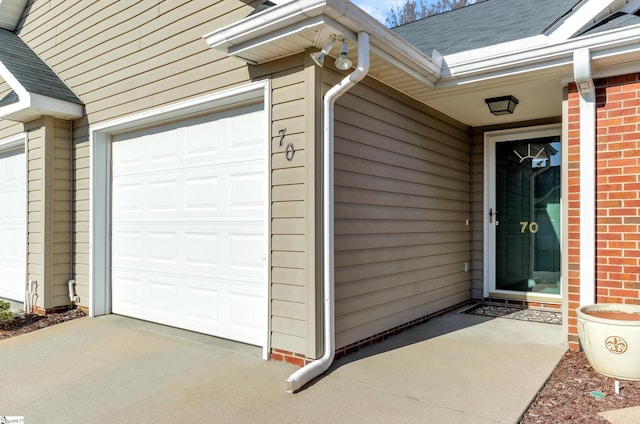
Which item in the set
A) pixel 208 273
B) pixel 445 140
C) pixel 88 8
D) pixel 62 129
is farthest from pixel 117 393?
pixel 88 8

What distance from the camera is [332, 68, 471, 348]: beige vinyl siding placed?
358 cm

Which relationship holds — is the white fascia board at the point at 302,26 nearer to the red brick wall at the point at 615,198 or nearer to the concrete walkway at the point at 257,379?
the red brick wall at the point at 615,198

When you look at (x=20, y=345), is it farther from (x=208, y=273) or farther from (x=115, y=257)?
(x=208, y=273)

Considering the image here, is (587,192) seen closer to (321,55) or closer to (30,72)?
(321,55)

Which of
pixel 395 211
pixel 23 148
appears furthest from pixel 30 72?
pixel 395 211

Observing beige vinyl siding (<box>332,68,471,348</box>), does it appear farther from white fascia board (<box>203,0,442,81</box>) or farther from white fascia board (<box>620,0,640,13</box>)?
white fascia board (<box>620,0,640,13</box>)

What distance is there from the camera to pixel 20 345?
13.5 ft

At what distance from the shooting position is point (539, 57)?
3.57 metres

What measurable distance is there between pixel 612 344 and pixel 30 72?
6724 millimetres

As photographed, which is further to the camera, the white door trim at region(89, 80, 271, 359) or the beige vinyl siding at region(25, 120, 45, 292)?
the beige vinyl siding at region(25, 120, 45, 292)

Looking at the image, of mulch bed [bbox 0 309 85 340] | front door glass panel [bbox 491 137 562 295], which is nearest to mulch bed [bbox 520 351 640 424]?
front door glass panel [bbox 491 137 562 295]

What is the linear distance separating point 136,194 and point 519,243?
4.75m

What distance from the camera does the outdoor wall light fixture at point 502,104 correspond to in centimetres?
439

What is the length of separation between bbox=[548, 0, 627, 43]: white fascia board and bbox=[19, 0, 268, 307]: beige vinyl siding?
8.27 ft
